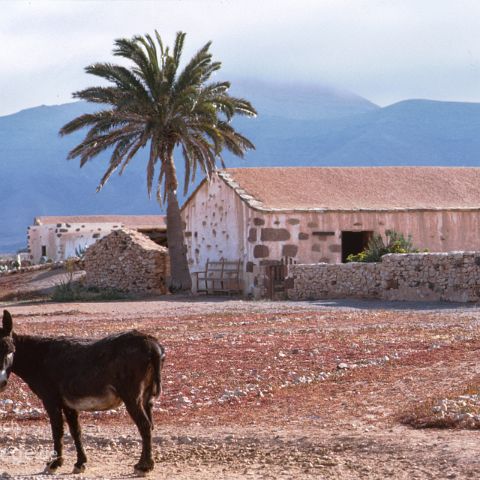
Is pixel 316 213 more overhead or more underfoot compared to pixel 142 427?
more overhead

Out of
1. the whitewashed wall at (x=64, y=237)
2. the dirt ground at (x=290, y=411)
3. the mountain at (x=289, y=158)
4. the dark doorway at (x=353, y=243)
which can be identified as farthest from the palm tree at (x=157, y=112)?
the mountain at (x=289, y=158)

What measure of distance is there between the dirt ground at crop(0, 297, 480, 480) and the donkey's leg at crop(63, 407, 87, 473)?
116mm

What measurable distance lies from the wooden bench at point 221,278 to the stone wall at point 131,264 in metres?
1.78

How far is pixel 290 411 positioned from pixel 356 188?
2956cm

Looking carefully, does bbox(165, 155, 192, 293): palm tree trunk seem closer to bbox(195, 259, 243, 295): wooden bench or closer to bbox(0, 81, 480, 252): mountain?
bbox(195, 259, 243, 295): wooden bench

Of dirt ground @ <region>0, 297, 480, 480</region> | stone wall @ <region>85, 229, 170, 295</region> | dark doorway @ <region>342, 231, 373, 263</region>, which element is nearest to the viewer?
dirt ground @ <region>0, 297, 480, 480</region>

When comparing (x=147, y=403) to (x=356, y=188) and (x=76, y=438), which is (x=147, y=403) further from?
(x=356, y=188)

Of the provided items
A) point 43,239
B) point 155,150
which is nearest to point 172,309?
point 155,150

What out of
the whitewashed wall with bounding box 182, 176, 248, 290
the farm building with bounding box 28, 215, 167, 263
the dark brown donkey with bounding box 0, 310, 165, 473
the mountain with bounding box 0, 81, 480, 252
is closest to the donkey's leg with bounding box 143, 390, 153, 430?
the dark brown donkey with bounding box 0, 310, 165, 473

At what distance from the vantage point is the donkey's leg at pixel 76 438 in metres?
Result: 8.16

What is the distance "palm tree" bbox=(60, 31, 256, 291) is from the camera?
3719 centimetres

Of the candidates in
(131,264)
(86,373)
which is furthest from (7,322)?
(131,264)

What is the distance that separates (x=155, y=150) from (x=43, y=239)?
96.3 feet

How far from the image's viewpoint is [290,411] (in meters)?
10.5
